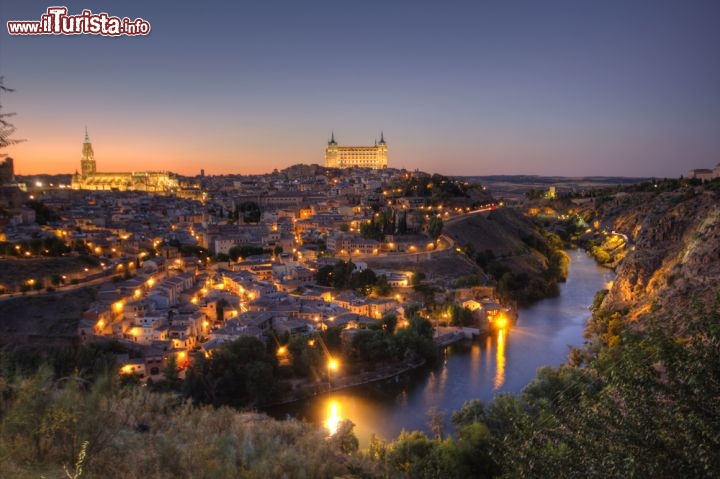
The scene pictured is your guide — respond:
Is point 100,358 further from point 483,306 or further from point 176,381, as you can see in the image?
point 483,306

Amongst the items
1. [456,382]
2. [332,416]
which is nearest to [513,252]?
[456,382]

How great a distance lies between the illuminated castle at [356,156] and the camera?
47594mm

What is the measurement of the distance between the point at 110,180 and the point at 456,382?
122 feet

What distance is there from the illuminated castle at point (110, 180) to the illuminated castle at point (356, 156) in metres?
13.7

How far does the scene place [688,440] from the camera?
2.00 metres

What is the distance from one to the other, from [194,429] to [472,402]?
3233 mm

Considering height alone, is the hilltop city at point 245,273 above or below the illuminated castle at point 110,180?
below

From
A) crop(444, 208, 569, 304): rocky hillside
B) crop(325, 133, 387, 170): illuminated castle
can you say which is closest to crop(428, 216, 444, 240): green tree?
crop(444, 208, 569, 304): rocky hillside

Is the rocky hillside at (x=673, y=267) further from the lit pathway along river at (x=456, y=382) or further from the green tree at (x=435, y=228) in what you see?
the green tree at (x=435, y=228)

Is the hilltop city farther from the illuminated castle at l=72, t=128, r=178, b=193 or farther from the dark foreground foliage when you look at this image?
the illuminated castle at l=72, t=128, r=178, b=193

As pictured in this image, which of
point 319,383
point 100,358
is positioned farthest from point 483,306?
point 100,358

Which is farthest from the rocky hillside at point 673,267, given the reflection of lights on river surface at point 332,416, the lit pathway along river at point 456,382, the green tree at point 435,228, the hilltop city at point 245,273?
the green tree at point 435,228

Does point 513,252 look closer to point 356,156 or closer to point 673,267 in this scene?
point 673,267

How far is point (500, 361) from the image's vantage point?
9.77 metres
